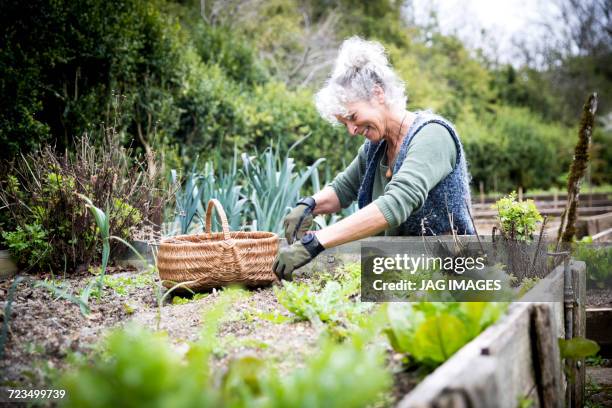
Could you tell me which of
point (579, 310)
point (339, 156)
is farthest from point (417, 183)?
point (339, 156)

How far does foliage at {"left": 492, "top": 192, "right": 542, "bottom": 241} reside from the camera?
2678 mm

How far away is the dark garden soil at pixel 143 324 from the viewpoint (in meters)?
1.65

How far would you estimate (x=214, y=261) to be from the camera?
8.31 feet

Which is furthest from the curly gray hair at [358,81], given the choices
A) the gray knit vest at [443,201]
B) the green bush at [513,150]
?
the green bush at [513,150]

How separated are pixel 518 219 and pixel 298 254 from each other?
1096 mm

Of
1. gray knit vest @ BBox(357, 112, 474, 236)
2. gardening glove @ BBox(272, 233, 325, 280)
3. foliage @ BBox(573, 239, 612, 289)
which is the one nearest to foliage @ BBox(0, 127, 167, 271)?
gardening glove @ BBox(272, 233, 325, 280)

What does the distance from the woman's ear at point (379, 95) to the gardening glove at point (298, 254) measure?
2.76 ft

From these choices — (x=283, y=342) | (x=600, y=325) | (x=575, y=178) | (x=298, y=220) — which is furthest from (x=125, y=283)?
(x=575, y=178)

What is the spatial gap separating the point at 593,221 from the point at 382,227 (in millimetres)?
4547

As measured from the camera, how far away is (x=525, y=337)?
Result: 5.41 feet

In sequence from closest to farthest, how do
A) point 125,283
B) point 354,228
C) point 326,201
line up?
point 354,228 < point 125,283 < point 326,201

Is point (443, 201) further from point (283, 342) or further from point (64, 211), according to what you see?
point (64, 211)

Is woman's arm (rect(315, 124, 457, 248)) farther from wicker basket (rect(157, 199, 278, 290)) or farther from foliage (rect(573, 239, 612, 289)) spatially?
foliage (rect(573, 239, 612, 289))

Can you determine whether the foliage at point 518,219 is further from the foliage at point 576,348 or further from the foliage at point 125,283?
the foliage at point 125,283
